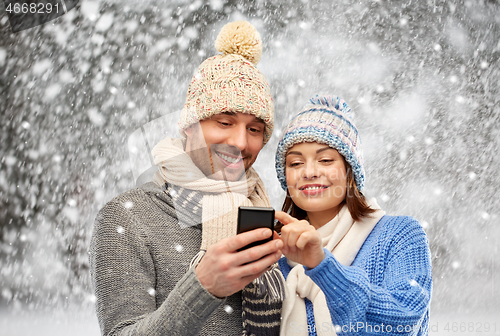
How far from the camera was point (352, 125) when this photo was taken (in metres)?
1.53

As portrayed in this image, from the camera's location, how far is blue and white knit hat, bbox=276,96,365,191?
4.66 ft

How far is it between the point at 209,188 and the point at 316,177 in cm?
38

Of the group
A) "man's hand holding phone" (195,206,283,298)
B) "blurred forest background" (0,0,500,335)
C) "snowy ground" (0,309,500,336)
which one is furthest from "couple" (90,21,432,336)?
"snowy ground" (0,309,500,336)

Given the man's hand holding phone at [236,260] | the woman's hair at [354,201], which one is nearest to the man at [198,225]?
the man's hand holding phone at [236,260]

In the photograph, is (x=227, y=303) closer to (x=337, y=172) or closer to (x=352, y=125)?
(x=337, y=172)

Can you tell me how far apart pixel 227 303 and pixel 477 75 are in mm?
2681

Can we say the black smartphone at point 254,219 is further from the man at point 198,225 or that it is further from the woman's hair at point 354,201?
the woman's hair at point 354,201

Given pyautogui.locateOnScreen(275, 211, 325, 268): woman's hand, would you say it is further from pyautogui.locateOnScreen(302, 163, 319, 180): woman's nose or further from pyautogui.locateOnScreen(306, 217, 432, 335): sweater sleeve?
pyautogui.locateOnScreen(302, 163, 319, 180): woman's nose

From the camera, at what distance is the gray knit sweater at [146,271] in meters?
1.03

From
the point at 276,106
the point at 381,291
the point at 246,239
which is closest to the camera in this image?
the point at 246,239

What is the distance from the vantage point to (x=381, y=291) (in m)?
1.09

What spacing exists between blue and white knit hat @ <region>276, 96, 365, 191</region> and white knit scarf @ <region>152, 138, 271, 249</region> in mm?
217

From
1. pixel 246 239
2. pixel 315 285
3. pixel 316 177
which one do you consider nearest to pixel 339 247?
pixel 315 285

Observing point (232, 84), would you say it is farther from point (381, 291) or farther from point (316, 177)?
point (381, 291)
